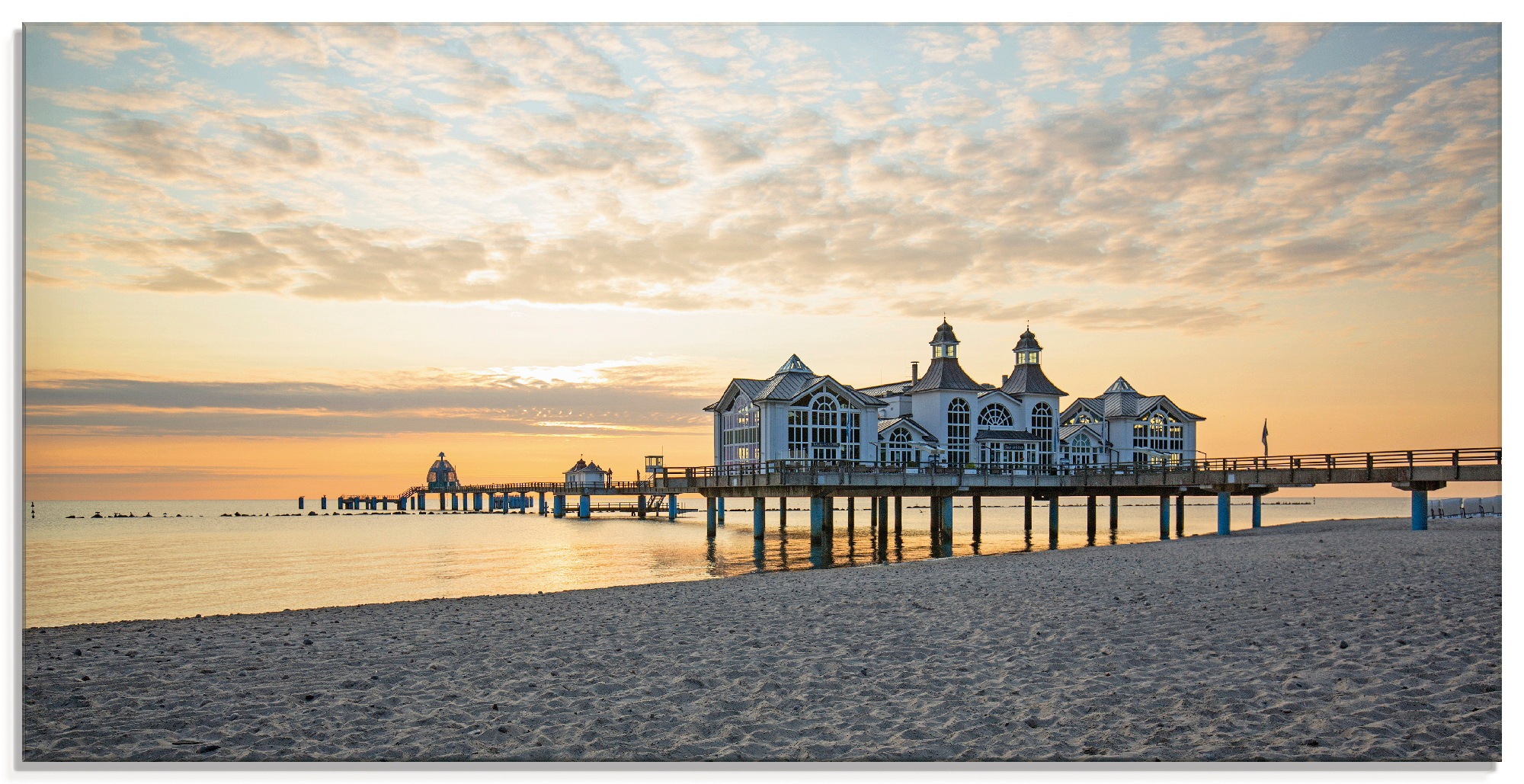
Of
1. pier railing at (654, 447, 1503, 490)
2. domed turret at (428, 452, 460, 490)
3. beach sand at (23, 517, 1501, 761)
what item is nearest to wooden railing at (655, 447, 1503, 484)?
pier railing at (654, 447, 1503, 490)

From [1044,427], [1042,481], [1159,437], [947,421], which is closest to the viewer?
[1042,481]

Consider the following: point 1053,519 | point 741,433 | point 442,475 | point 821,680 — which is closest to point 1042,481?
point 1053,519

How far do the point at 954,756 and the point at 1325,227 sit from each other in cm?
782

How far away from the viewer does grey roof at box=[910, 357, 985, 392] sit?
163 ft

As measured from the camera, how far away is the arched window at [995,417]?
5091cm

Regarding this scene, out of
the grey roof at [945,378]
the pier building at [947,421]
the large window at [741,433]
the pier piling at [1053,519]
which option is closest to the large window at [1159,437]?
the pier building at [947,421]

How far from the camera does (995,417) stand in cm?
5122

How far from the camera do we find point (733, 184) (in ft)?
38.7

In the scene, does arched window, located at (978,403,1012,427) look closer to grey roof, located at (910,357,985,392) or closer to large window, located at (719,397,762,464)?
grey roof, located at (910,357,985,392)

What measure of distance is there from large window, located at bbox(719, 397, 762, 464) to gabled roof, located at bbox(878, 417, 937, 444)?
684 centimetres

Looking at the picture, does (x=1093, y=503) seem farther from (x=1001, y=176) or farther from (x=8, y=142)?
(x=8, y=142)

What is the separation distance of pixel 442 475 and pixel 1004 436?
3824 inches

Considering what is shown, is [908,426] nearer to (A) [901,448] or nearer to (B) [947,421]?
(A) [901,448]

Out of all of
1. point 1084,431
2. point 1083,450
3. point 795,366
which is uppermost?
point 795,366
